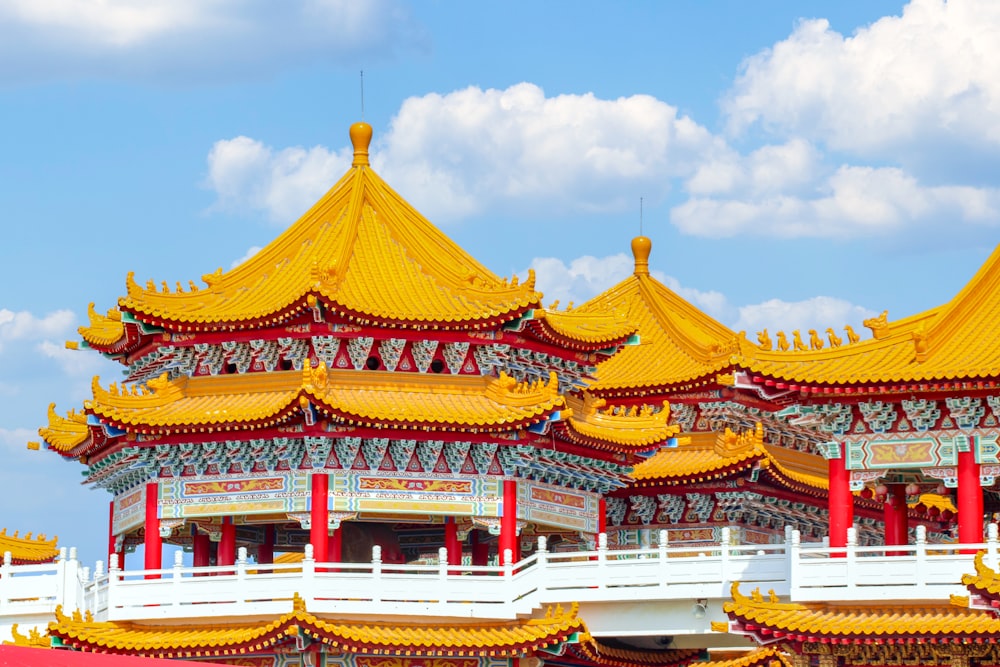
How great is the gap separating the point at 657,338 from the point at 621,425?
7665mm

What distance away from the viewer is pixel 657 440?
39.8 m

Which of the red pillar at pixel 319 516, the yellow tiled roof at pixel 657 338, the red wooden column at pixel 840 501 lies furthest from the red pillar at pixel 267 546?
the red wooden column at pixel 840 501

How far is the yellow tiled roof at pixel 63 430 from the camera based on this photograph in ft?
135

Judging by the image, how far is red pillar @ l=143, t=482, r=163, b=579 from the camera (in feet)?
121

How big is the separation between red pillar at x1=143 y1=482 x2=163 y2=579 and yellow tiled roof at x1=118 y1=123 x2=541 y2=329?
2897 mm

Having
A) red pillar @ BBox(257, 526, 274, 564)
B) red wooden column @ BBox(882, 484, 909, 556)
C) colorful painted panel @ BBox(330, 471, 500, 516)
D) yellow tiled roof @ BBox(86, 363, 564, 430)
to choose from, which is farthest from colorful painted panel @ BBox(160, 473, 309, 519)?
red wooden column @ BBox(882, 484, 909, 556)

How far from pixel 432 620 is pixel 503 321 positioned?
5.43 meters

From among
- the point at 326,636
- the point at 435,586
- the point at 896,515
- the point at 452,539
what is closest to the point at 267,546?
the point at 452,539

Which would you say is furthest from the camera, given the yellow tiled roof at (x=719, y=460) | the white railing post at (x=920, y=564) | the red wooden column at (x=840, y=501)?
the yellow tiled roof at (x=719, y=460)

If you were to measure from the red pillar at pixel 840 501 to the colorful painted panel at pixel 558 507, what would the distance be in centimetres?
597

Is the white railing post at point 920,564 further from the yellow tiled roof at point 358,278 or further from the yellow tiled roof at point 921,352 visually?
the yellow tiled roof at point 358,278

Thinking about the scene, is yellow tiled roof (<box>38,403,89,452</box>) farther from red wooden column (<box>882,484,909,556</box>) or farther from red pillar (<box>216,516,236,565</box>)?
red wooden column (<box>882,484,909,556</box>)

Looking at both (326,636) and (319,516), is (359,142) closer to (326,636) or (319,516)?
(319,516)

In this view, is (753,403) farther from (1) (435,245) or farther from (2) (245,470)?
(2) (245,470)
